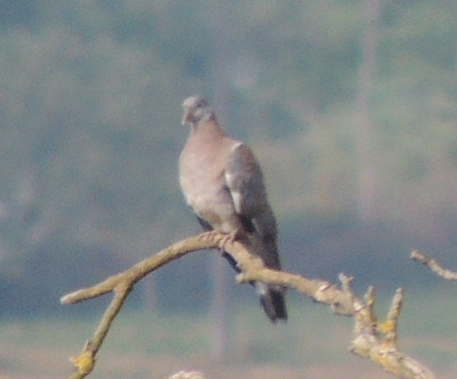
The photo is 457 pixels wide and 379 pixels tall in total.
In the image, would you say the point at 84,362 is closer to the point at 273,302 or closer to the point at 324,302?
the point at 324,302

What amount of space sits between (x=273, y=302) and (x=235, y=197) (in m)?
0.19

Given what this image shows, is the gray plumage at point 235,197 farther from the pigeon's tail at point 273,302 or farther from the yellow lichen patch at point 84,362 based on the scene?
the yellow lichen patch at point 84,362

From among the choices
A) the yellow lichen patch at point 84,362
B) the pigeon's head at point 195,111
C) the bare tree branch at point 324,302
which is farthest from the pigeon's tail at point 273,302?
the yellow lichen patch at point 84,362

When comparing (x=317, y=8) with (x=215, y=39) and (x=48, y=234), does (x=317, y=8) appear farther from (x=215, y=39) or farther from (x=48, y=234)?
(x=48, y=234)

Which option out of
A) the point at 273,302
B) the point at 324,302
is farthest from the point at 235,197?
the point at 324,302

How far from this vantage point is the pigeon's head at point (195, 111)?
6.26 ft

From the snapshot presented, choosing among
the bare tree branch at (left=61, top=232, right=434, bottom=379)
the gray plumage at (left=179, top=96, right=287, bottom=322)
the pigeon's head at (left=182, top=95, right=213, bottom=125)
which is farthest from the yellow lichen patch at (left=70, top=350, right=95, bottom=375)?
the pigeon's head at (left=182, top=95, right=213, bottom=125)

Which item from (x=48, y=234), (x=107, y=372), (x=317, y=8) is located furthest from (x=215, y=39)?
(x=107, y=372)

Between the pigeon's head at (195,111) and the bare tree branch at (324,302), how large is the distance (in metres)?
0.80

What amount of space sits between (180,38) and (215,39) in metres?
0.10

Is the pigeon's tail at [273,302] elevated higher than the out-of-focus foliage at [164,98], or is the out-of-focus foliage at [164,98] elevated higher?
the out-of-focus foliage at [164,98]

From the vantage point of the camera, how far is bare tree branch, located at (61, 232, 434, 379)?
0.75 m

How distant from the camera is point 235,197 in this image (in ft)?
5.80

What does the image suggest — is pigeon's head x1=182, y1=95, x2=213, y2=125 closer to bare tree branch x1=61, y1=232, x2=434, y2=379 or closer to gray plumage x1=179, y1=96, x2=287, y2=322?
gray plumage x1=179, y1=96, x2=287, y2=322
